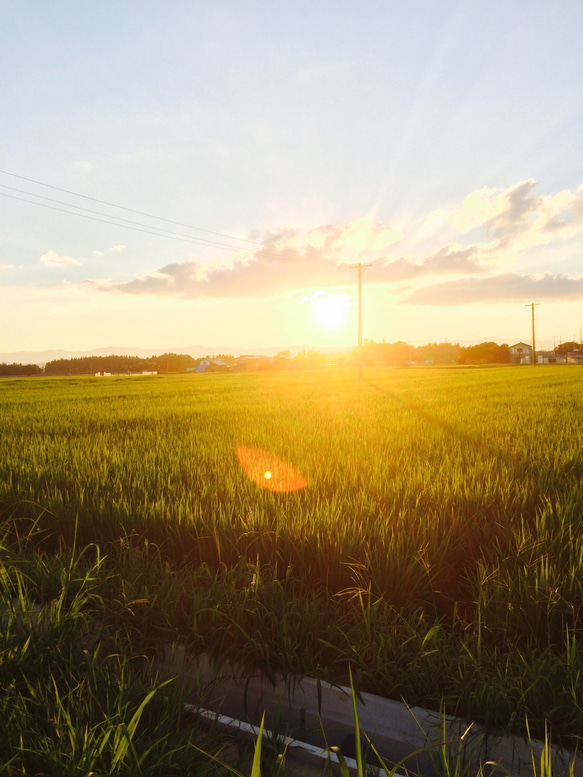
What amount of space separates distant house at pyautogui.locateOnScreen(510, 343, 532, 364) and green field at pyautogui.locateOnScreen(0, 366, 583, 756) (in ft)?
392

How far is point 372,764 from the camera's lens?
5.62 ft

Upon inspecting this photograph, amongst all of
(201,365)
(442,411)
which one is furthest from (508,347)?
(442,411)

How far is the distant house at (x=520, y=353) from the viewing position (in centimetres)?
11588

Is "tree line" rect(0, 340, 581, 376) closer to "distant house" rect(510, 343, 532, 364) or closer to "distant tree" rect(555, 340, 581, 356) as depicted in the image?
"distant house" rect(510, 343, 532, 364)

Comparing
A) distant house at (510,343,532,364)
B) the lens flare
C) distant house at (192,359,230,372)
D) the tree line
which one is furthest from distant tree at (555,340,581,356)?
the lens flare

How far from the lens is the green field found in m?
2.04

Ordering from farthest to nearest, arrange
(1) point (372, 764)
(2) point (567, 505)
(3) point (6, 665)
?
(2) point (567, 505), (3) point (6, 665), (1) point (372, 764)

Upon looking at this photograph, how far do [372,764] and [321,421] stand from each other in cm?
815

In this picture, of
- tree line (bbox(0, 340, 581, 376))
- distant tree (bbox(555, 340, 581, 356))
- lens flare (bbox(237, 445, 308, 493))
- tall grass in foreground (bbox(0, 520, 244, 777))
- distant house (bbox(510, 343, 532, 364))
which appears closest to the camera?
tall grass in foreground (bbox(0, 520, 244, 777))

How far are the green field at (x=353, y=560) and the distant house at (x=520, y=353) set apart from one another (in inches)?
4709

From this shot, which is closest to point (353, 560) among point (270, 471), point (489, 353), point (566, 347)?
point (270, 471)

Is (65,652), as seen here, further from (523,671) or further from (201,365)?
(201,365)

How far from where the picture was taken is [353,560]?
2885 millimetres

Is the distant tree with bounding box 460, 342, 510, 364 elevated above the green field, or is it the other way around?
the distant tree with bounding box 460, 342, 510, 364
